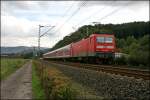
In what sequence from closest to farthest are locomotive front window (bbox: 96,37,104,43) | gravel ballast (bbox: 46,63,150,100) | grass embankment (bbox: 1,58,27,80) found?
1. gravel ballast (bbox: 46,63,150,100)
2. locomotive front window (bbox: 96,37,104,43)
3. grass embankment (bbox: 1,58,27,80)

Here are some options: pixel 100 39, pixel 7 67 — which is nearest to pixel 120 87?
pixel 100 39

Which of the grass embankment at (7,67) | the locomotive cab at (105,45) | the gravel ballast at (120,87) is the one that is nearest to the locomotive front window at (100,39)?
the locomotive cab at (105,45)

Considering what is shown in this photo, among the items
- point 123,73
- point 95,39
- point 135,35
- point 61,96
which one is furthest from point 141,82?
point 95,39

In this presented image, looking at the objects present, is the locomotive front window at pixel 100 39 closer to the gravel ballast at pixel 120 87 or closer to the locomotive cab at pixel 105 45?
the locomotive cab at pixel 105 45

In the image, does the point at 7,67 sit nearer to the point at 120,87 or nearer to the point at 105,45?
the point at 105,45

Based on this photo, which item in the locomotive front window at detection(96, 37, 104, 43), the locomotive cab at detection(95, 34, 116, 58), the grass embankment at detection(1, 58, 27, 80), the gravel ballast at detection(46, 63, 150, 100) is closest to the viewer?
the gravel ballast at detection(46, 63, 150, 100)

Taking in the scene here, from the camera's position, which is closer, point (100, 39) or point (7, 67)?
point (100, 39)

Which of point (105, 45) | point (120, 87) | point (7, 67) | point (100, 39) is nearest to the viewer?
point (120, 87)

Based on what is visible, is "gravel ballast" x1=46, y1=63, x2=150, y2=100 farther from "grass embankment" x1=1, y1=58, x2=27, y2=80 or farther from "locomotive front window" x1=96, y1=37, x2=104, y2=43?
"grass embankment" x1=1, y1=58, x2=27, y2=80

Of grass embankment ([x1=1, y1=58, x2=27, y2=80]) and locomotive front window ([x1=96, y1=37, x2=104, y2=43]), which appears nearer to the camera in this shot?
locomotive front window ([x1=96, y1=37, x2=104, y2=43])

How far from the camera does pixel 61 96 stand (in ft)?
51.4

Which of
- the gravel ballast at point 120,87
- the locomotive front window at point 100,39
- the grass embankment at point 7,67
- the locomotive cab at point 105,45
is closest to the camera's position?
the gravel ballast at point 120,87

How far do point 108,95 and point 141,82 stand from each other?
1.34 metres

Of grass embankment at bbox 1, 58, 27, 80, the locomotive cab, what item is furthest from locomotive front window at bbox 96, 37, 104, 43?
grass embankment at bbox 1, 58, 27, 80
